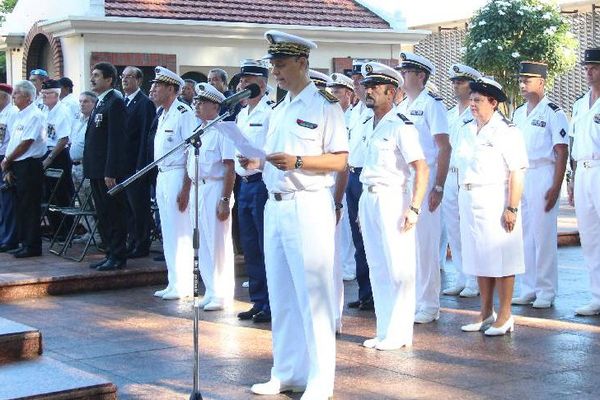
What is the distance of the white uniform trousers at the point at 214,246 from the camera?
31.2 feet

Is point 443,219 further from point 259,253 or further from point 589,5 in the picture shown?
point 589,5

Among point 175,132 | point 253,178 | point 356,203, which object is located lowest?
point 356,203

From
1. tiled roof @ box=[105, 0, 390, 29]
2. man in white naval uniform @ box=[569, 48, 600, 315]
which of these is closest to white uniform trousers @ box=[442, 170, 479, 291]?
man in white naval uniform @ box=[569, 48, 600, 315]

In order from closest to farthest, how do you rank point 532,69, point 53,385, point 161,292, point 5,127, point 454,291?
point 53,385 → point 532,69 → point 454,291 → point 161,292 → point 5,127

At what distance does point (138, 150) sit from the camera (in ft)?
37.9

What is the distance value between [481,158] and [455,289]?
7.91 ft

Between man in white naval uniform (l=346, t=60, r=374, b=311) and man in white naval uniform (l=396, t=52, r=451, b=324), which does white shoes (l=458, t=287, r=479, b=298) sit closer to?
man in white naval uniform (l=346, t=60, r=374, b=311)

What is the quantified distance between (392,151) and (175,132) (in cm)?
279

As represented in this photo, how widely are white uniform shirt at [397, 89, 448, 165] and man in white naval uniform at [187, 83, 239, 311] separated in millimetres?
1512

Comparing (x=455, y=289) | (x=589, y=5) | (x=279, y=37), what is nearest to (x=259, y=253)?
(x=455, y=289)

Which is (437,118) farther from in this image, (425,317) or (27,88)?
(27,88)

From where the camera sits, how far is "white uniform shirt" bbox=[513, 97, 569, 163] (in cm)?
927

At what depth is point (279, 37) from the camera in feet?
20.7

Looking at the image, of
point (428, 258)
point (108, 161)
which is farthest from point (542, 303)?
point (108, 161)
